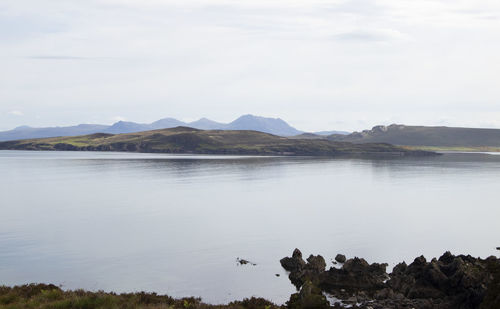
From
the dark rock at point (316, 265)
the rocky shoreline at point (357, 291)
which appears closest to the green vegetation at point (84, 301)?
the rocky shoreline at point (357, 291)

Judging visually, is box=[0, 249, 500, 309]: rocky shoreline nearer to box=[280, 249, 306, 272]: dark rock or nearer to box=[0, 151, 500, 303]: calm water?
box=[280, 249, 306, 272]: dark rock

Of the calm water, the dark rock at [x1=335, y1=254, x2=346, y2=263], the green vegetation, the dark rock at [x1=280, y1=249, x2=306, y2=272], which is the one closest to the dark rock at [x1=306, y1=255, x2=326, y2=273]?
the dark rock at [x1=280, y1=249, x2=306, y2=272]

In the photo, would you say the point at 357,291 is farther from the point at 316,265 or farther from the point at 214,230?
the point at 214,230

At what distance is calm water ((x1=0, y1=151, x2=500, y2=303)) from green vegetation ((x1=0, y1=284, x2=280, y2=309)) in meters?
6.55

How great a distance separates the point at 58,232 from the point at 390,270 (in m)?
38.0

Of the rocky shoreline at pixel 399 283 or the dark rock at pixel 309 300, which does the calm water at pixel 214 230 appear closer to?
the rocky shoreline at pixel 399 283

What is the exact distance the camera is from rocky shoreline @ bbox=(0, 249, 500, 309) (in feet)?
74.9

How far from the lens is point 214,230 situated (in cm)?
5697

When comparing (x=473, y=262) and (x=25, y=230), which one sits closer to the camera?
(x=473, y=262)

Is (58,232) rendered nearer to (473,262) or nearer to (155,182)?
(473,262)

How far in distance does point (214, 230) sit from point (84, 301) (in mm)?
34680

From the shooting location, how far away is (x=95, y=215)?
66188 mm

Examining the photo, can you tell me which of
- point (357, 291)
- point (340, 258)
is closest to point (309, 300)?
point (357, 291)

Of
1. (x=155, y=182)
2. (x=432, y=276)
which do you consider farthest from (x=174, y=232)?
(x=155, y=182)
